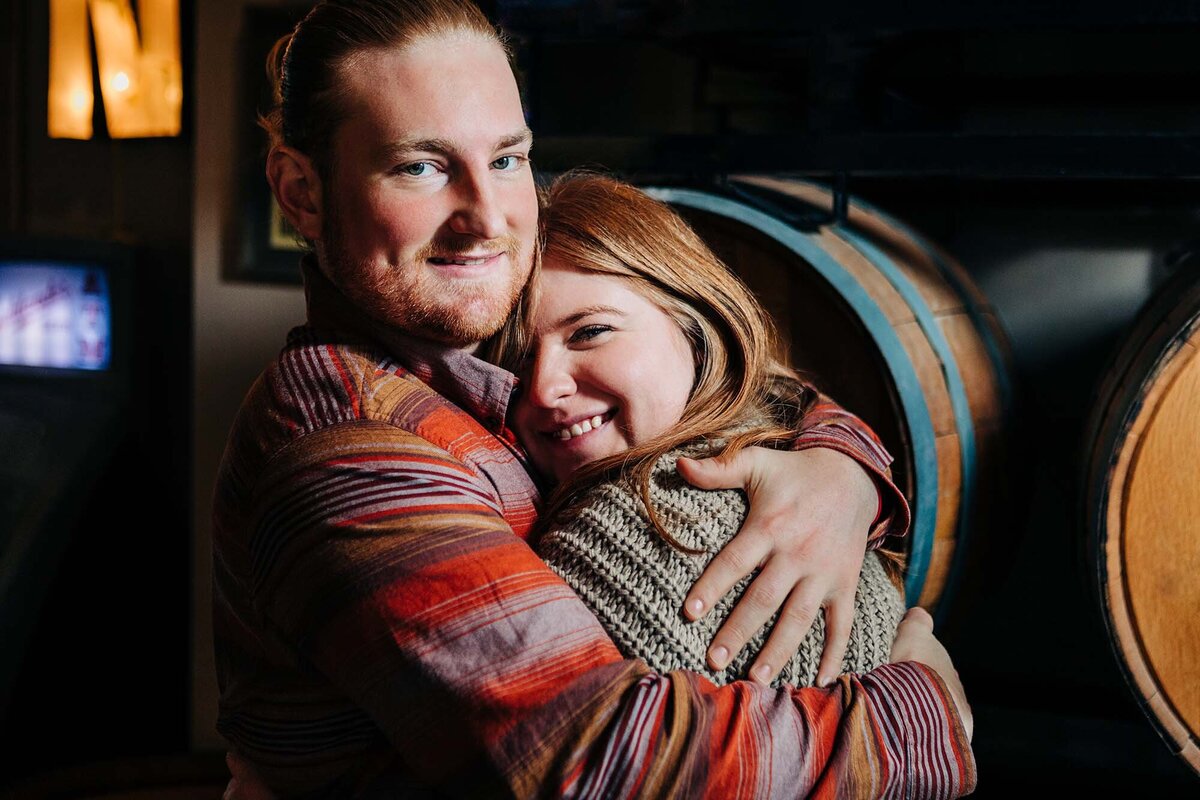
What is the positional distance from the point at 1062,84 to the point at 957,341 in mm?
765

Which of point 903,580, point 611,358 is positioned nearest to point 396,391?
point 611,358

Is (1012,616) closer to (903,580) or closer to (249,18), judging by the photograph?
(903,580)

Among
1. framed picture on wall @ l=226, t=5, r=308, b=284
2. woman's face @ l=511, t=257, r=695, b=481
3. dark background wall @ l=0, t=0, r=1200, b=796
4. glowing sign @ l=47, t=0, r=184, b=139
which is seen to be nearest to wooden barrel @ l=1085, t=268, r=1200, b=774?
dark background wall @ l=0, t=0, r=1200, b=796

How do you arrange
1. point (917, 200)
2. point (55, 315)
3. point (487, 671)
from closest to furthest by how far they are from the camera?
point (487, 671)
point (917, 200)
point (55, 315)

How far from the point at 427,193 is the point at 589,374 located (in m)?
0.28

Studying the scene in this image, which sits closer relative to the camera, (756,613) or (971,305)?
(756,613)

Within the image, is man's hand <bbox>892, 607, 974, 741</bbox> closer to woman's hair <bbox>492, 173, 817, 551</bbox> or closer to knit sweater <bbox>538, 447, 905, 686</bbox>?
knit sweater <bbox>538, 447, 905, 686</bbox>

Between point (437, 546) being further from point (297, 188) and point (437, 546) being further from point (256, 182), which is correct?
point (256, 182)

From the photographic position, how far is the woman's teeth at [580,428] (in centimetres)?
137

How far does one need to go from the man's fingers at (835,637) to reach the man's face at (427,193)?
0.50 metres

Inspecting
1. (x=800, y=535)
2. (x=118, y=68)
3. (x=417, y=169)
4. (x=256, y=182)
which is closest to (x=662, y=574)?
(x=800, y=535)

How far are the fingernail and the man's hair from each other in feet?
2.29

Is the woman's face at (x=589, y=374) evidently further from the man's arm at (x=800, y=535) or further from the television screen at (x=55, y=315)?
the television screen at (x=55, y=315)

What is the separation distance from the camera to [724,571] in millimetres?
1174
